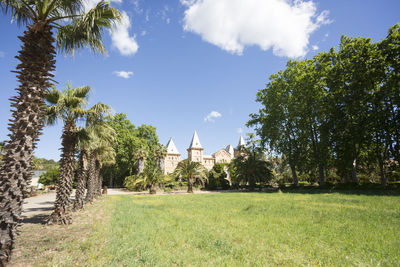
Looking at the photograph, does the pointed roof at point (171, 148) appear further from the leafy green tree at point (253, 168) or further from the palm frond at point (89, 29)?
the palm frond at point (89, 29)

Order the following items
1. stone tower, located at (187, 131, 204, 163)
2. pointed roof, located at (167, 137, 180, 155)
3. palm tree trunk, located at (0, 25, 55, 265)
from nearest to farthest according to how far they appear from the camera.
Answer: palm tree trunk, located at (0, 25, 55, 265)
stone tower, located at (187, 131, 204, 163)
pointed roof, located at (167, 137, 180, 155)

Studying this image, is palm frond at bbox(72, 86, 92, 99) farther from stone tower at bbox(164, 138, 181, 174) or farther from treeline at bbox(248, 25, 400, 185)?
stone tower at bbox(164, 138, 181, 174)

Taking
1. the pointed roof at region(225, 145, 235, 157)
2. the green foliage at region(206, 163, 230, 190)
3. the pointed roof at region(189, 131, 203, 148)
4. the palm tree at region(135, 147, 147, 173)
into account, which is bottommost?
the green foliage at region(206, 163, 230, 190)

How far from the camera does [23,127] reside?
4.57 metres

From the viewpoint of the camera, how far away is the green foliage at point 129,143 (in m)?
38.4

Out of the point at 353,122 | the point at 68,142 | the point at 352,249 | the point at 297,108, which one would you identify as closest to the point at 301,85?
the point at 297,108

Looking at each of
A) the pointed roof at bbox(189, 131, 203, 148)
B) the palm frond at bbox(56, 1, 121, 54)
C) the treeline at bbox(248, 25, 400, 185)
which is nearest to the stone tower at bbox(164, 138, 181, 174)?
the pointed roof at bbox(189, 131, 203, 148)

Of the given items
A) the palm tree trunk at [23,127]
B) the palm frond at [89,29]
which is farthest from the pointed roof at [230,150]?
the palm tree trunk at [23,127]

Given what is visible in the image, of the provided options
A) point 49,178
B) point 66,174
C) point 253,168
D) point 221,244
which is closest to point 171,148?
point 49,178

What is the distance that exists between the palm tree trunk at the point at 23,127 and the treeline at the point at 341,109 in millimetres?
26131

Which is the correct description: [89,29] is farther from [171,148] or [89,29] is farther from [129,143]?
[171,148]

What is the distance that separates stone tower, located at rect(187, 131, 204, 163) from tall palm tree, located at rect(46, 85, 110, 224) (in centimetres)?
6936

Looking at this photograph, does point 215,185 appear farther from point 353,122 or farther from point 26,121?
point 26,121

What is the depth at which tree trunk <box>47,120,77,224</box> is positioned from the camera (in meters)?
8.51
